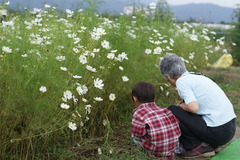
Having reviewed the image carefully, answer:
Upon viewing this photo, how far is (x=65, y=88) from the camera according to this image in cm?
281

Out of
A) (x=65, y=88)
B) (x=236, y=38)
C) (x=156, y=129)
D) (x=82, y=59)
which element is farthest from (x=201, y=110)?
(x=236, y=38)

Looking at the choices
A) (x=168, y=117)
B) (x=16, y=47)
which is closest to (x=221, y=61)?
(x=168, y=117)

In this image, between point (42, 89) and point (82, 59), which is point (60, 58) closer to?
point (82, 59)

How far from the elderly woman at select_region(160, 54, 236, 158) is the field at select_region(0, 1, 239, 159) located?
0.48 meters

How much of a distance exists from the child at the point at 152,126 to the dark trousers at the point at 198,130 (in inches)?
3.0

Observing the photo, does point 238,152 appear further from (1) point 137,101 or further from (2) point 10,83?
(2) point 10,83

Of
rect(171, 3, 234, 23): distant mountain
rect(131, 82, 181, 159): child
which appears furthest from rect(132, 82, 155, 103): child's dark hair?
rect(171, 3, 234, 23): distant mountain

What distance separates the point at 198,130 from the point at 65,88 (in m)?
1.23

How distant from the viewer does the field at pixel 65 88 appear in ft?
8.91

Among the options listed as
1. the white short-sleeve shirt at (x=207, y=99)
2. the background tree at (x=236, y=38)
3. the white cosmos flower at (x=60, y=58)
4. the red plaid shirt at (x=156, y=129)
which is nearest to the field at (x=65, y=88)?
the white cosmos flower at (x=60, y=58)

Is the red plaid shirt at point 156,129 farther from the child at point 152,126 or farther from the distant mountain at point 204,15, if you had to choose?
the distant mountain at point 204,15

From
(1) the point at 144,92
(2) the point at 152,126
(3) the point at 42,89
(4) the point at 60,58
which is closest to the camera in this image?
(3) the point at 42,89

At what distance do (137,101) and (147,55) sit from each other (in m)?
1.44

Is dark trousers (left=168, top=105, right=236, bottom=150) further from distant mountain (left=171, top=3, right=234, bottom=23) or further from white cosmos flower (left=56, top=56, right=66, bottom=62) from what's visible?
distant mountain (left=171, top=3, right=234, bottom=23)
